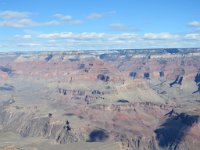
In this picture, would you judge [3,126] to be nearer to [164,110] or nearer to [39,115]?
[39,115]

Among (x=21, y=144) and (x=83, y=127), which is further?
(x=83, y=127)

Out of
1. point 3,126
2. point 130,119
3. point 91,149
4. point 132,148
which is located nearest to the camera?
point 91,149

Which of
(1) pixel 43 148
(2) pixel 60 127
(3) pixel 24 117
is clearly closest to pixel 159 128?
(2) pixel 60 127

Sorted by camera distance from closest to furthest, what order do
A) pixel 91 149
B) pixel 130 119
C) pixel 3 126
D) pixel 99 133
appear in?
pixel 91 149 < pixel 99 133 < pixel 130 119 < pixel 3 126

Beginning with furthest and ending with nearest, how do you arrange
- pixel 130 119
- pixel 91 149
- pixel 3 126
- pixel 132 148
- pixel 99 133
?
pixel 3 126 → pixel 130 119 → pixel 99 133 → pixel 132 148 → pixel 91 149

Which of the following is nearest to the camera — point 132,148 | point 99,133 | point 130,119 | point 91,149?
point 91,149

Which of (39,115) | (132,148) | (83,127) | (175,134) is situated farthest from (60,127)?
(175,134)

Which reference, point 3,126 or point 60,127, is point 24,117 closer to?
point 3,126

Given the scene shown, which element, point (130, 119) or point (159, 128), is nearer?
point (159, 128)
